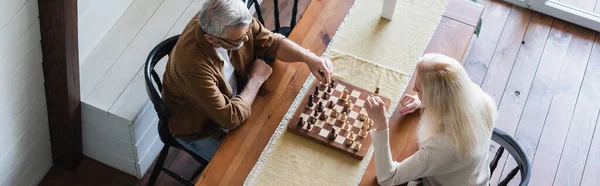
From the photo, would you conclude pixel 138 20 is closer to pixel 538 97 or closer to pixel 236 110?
pixel 236 110

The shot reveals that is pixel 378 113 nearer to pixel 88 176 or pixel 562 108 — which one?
pixel 88 176

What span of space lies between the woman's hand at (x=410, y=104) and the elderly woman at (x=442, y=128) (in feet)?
0.60

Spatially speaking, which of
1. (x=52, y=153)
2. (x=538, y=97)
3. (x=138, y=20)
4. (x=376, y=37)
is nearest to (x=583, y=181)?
(x=538, y=97)

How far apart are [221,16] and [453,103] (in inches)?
31.9

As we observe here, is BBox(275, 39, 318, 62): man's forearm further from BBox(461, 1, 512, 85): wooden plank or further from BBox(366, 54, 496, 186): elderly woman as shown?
BBox(461, 1, 512, 85): wooden plank

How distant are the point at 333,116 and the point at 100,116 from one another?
117cm

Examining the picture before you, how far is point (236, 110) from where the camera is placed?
96.4 inches

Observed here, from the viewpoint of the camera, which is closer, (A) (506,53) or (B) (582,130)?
(B) (582,130)

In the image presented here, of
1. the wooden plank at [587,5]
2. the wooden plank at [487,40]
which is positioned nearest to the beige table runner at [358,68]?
the wooden plank at [487,40]

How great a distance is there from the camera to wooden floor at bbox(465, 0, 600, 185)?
3.63 m

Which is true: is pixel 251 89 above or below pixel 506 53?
below

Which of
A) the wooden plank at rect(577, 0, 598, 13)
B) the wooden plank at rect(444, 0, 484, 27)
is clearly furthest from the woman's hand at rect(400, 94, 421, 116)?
the wooden plank at rect(577, 0, 598, 13)

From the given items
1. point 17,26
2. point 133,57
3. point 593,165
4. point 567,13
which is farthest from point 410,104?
point 567,13

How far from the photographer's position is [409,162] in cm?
230
